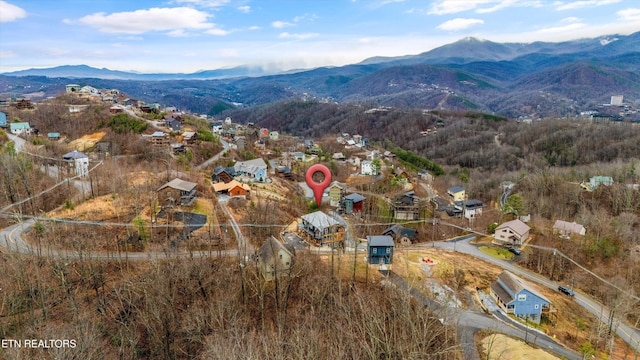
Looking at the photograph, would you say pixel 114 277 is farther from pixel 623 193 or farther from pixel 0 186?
pixel 623 193

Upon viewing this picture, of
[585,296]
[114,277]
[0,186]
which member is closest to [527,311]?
[585,296]

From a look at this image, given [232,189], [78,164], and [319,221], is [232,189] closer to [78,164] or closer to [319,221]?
[319,221]

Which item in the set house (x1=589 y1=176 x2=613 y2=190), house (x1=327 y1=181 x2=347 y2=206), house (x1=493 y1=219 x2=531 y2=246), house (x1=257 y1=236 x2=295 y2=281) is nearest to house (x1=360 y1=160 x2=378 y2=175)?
house (x1=327 y1=181 x2=347 y2=206)

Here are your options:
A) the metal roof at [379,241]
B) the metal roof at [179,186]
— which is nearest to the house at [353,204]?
the metal roof at [379,241]

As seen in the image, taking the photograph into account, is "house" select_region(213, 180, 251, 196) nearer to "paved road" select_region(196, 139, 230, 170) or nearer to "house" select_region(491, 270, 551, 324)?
"paved road" select_region(196, 139, 230, 170)

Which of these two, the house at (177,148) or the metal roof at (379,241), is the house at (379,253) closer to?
the metal roof at (379,241)

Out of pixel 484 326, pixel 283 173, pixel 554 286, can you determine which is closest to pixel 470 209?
pixel 554 286
